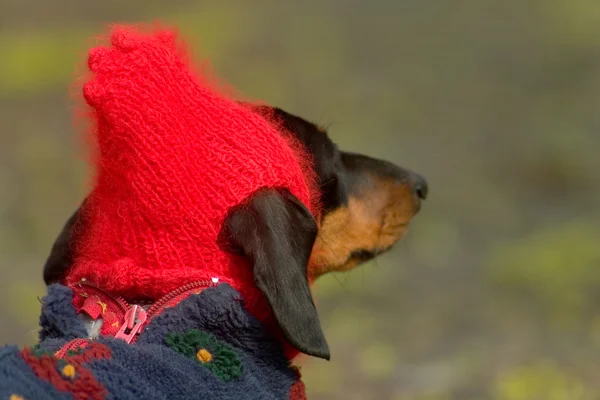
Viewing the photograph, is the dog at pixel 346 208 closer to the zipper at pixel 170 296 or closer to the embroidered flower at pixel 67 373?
the zipper at pixel 170 296

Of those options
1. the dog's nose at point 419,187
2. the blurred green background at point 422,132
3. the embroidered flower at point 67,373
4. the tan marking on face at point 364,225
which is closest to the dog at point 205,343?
the embroidered flower at point 67,373

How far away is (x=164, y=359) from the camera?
1801mm

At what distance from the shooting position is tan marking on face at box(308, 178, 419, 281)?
2.43 meters

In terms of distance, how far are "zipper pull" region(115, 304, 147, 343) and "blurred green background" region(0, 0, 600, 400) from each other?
247cm

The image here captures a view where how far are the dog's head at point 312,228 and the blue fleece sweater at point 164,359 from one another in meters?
0.12

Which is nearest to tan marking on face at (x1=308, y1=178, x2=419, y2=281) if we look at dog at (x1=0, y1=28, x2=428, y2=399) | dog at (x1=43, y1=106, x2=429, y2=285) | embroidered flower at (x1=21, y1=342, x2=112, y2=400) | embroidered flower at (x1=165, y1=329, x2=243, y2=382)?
dog at (x1=43, y1=106, x2=429, y2=285)

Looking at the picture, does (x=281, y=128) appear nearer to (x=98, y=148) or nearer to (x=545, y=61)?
(x=98, y=148)

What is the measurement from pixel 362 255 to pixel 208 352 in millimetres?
760

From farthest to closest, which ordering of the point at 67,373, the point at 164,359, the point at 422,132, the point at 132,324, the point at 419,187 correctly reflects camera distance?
the point at 422,132 < the point at 419,187 < the point at 132,324 < the point at 164,359 < the point at 67,373

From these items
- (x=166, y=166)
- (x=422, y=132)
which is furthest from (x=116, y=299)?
(x=422, y=132)

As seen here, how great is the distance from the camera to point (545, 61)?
6.64 meters

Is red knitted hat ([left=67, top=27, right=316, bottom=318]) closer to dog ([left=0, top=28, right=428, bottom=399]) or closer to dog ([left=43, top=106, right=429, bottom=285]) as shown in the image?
dog ([left=0, top=28, right=428, bottom=399])

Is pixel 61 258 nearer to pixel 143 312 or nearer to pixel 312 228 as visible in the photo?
pixel 143 312

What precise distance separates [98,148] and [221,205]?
0.37 m
